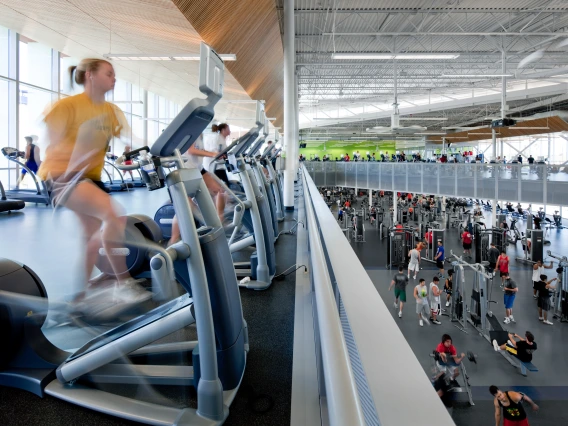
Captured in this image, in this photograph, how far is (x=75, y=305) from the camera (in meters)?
2.24

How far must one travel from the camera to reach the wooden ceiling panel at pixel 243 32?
6664mm

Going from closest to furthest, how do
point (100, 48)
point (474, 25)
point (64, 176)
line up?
point (64, 176) → point (100, 48) → point (474, 25)

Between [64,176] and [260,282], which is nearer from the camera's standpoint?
[64,176]

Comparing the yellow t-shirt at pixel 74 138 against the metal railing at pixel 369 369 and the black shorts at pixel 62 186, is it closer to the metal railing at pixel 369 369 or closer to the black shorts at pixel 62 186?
the black shorts at pixel 62 186

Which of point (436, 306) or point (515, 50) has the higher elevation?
point (515, 50)

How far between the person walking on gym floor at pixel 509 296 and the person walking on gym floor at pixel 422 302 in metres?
1.40

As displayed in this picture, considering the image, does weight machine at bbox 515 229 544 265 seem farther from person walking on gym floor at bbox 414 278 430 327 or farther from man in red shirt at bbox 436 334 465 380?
man in red shirt at bbox 436 334 465 380

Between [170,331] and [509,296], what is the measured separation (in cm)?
809

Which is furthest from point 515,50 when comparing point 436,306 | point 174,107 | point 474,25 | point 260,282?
point 260,282

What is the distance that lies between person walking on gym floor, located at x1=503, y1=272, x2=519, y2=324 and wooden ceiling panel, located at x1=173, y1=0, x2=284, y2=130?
21.3 ft

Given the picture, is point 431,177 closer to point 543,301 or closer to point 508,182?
point 508,182

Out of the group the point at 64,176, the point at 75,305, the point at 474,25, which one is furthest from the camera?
the point at 474,25

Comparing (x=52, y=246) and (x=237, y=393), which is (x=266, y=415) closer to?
(x=237, y=393)

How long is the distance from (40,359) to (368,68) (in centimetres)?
2014
